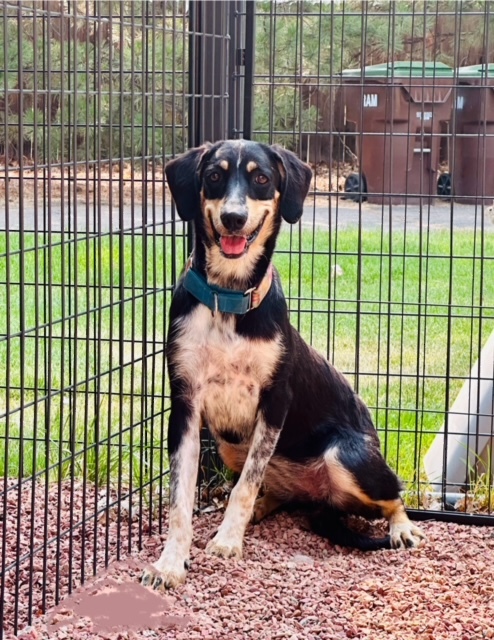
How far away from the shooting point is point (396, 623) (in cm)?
347

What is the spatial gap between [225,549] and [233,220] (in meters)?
1.28

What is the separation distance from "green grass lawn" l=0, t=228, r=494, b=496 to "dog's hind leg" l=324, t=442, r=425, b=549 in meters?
0.44

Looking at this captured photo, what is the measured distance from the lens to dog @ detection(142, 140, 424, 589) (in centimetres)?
394

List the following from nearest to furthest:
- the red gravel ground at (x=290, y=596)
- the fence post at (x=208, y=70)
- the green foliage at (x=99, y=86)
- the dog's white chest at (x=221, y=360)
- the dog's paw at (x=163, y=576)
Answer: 1. the green foliage at (x=99, y=86)
2. the red gravel ground at (x=290, y=596)
3. the dog's paw at (x=163, y=576)
4. the dog's white chest at (x=221, y=360)
5. the fence post at (x=208, y=70)

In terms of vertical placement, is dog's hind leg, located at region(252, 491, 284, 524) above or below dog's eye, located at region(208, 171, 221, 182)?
below

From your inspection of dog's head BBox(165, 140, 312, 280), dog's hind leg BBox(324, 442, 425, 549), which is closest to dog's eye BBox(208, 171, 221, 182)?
dog's head BBox(165, 140, 312, 280)

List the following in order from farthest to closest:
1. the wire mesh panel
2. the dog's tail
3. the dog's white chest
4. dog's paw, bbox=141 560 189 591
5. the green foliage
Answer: the wire mesh panel
the dog's tail
the dog's white chest
dog's paw, bbox=141 560 189 591
the green foliage

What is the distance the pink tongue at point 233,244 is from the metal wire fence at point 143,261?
0.32m

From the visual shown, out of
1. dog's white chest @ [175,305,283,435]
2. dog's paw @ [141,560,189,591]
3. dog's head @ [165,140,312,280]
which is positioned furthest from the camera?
dog's white chest @ [175,305,283,435]

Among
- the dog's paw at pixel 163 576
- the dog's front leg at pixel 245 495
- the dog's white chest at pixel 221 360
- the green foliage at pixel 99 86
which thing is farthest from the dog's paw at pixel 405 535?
the green foliage at pixel 99 86

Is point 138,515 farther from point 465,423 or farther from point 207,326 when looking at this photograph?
point 465,423

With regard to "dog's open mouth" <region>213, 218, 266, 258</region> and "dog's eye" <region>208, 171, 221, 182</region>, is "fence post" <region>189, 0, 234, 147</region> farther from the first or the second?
"dog's open mouth" <region>213, 218, 266, 258</region>

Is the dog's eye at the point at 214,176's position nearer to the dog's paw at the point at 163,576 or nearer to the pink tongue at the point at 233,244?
the pink tongue at the point at 233,244

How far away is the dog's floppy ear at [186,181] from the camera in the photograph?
4.00 metres
